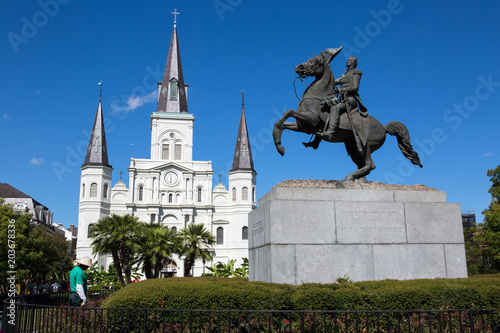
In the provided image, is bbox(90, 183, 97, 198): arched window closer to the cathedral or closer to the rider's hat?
the cathedral

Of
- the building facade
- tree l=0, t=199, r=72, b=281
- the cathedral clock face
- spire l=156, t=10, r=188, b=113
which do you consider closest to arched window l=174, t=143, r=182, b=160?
the cathedral clock face

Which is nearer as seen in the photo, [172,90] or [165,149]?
[165,149]

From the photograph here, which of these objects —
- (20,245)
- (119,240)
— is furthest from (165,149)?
(20,245)

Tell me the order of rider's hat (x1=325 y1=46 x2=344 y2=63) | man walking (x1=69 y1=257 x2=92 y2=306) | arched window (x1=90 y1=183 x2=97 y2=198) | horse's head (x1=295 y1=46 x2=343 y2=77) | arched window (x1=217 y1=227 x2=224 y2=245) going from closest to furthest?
man walking (x1=69 y1=257 x2=92 y2=306) < horse's head (x1=295 y1=46 x2=343 y2=77) < rider's hat (x1=325 y1=46 x2=344 y2=63) < arched window (x1=90 y1=183 x2=97 y2=198) < arched window (x1=217 y1=227 x2=224 y2=245)

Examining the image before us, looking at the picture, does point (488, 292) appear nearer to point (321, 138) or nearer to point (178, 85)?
point (321, 138)

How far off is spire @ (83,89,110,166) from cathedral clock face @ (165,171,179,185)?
8826 mm

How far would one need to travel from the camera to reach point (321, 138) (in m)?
10.0

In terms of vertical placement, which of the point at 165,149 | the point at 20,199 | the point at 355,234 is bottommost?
the point at 355,234

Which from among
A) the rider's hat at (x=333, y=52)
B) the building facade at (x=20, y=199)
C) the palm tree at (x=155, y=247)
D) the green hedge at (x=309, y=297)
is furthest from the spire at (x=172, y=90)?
the green hedge at (x=309, y=297)

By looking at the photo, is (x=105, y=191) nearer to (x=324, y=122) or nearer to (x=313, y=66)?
(x=313, y=66)

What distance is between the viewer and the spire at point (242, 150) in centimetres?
6944

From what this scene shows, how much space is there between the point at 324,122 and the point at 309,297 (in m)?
4.29

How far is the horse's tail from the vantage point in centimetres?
1059

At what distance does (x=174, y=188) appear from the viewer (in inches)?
2699
